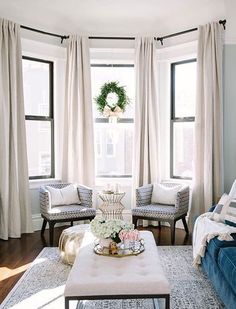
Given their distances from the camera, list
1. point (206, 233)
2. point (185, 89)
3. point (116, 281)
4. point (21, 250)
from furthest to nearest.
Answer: point (185, 89) < point (21, 250) < point (206, 233) < point (116, 281)

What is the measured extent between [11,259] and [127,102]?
9.67ft

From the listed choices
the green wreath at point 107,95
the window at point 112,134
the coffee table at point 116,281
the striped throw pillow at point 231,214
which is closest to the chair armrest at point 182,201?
the striped throw pillow at point 231,214

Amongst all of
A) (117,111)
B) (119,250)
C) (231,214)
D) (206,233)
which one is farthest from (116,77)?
(119,250)

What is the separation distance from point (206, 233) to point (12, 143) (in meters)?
2.99

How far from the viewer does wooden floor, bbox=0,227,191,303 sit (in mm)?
3264

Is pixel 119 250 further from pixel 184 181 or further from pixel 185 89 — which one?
pixel 185 89

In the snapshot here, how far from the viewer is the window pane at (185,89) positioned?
5.29m

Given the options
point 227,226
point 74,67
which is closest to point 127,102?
point 74,67

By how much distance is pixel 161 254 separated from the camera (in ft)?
13.0

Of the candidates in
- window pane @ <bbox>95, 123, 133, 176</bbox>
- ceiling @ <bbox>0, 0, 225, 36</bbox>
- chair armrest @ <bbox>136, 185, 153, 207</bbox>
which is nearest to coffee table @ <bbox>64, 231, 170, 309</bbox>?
chair armrest @ <bbox>136, 185, 153, 207</bbox>

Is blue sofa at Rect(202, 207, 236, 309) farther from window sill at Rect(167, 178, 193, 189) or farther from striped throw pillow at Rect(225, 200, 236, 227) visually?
window sill at Rect(167, 178, 193, 189)

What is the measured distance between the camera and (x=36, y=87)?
538 cm

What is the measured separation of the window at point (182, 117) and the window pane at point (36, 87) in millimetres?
2086

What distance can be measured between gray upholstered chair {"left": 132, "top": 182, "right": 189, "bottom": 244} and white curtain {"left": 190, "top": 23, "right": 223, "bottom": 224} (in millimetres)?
330
